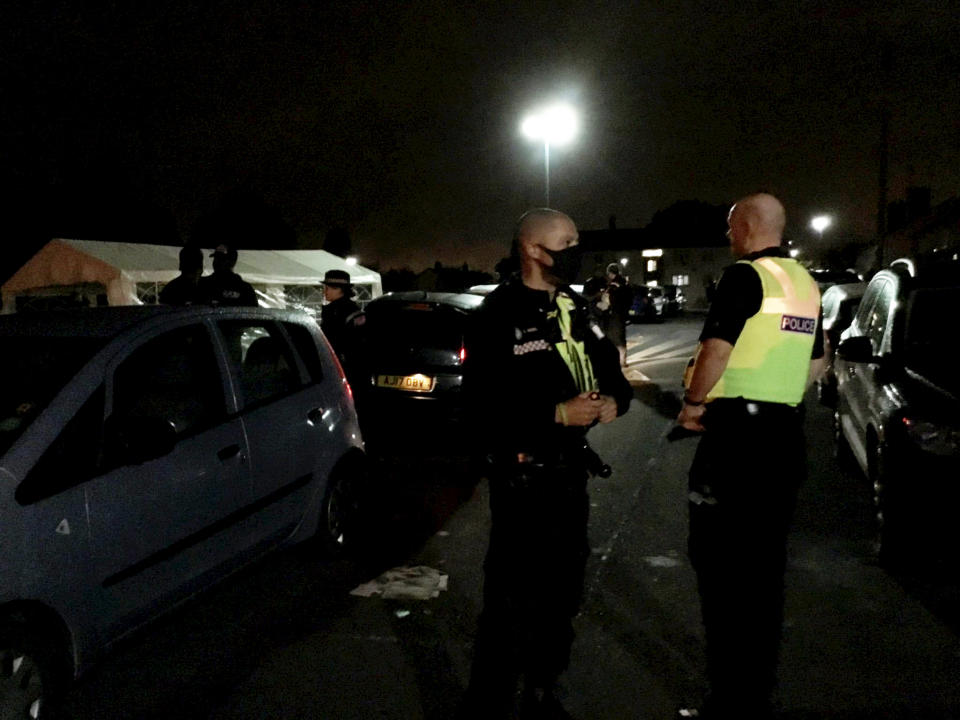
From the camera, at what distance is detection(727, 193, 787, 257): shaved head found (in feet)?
10.4

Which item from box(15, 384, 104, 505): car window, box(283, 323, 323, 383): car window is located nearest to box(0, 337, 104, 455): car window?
box(15, 384, 104, 505): car window

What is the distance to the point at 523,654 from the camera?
119 inches

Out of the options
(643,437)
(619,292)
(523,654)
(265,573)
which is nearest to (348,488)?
(265,573)

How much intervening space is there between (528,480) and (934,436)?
276 centimetres

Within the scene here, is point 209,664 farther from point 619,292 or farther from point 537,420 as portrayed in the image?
point 619,292

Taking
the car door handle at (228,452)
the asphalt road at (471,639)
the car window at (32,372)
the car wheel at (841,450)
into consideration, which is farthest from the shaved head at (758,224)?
the car wheel at (841,450)

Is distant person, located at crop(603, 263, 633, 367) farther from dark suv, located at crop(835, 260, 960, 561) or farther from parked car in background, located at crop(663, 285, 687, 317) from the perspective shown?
parked car in background, located at crop(663, 285, 687, 317)

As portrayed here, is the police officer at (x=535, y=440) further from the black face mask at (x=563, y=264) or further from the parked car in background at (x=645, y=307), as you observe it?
the parked car in background at (x=645, y=307)

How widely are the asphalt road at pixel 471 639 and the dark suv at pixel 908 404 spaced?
45 centimetres

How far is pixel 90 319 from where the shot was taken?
400cm

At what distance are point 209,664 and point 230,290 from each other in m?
4.68

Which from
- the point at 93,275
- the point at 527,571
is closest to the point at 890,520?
the point at 527,571

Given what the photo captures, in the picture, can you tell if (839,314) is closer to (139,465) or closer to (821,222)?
(139,465)

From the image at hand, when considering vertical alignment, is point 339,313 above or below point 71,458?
above
